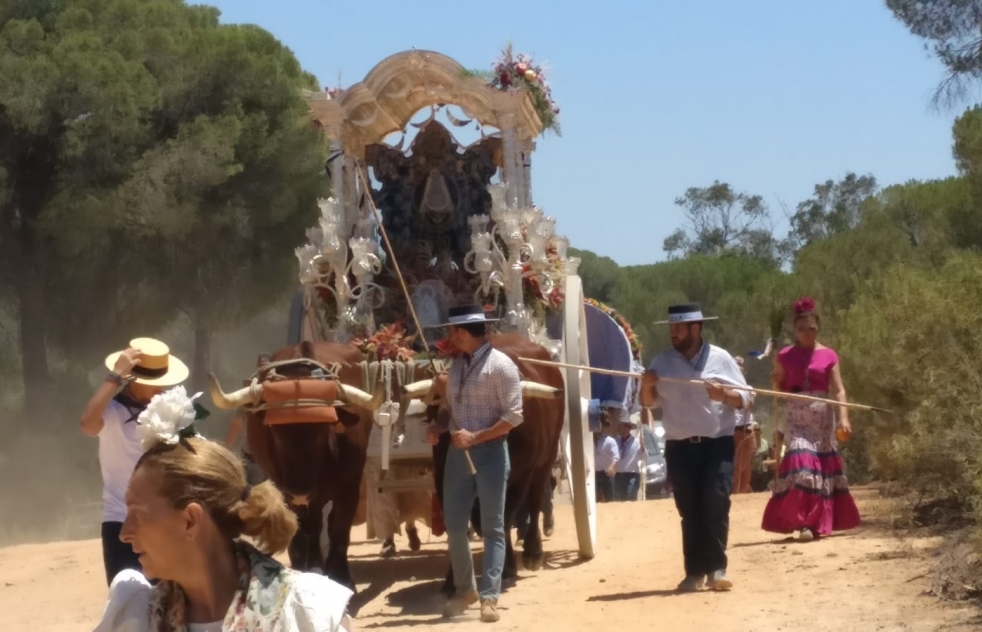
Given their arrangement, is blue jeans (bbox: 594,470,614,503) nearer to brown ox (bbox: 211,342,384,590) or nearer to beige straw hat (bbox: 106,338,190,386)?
brown ox (bbox: 211,342,384,590)

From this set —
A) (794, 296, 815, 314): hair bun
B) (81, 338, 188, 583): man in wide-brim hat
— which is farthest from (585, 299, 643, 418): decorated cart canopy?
(81, 338, 188, 583): man in wide-brim hat

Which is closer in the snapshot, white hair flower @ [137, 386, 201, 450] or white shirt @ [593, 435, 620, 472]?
white hair flower @ [137, 386, 201, 450]

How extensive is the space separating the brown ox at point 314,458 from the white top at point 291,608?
588cm

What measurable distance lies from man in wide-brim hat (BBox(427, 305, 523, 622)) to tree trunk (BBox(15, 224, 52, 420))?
51.4 feet

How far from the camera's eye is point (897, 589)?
912cm

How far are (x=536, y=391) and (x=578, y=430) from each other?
139 cm

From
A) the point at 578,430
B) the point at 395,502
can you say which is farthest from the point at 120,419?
the point at 578,430

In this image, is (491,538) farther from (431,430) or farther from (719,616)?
(719,616)

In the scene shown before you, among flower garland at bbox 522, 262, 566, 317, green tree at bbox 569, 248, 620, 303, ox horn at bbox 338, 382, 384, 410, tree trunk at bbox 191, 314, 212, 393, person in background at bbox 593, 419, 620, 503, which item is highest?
green tree at bbox 569, 248, 620, 303

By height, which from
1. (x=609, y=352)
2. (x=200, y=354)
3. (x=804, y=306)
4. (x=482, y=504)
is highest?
(x=200, y=354)

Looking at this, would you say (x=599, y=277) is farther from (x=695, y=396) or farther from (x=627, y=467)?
(x=695, y=396)

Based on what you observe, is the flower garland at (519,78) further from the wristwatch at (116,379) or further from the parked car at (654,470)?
the parked car at (654,470)

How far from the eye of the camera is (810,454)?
11.6 m

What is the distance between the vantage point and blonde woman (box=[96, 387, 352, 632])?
3.50 metres
